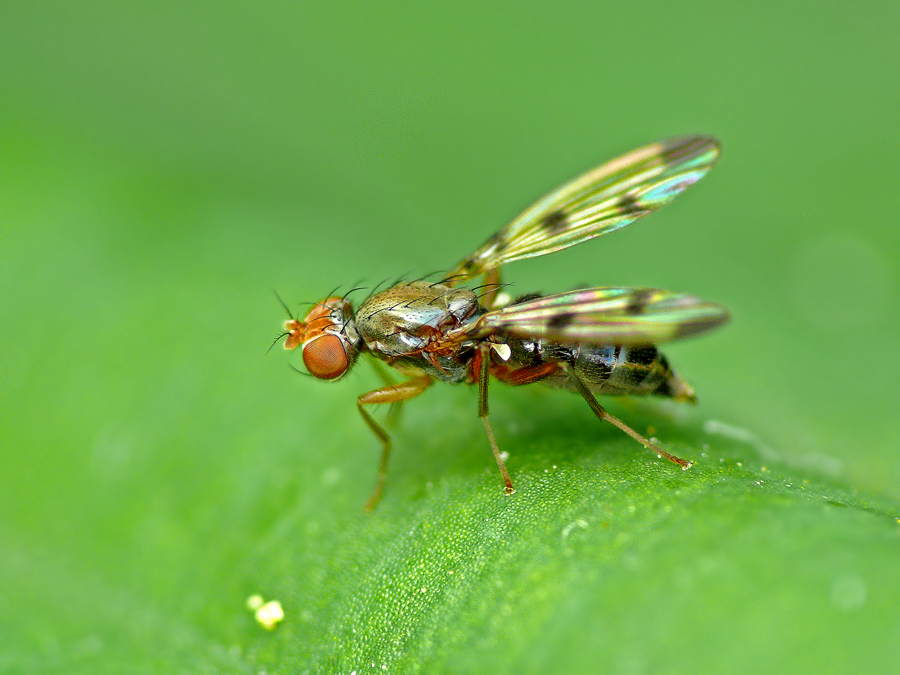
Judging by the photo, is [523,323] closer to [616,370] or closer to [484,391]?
[484,391]

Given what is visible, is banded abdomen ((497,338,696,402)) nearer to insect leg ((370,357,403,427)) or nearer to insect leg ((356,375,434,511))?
insect leg ((356,375,434,511))

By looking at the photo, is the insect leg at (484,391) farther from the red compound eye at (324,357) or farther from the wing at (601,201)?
the red compound eye at (324,357)

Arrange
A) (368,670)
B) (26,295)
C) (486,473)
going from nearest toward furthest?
(368,670), (486,473), (26,295)

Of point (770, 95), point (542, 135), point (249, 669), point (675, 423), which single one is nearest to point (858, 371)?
point (675, 423)

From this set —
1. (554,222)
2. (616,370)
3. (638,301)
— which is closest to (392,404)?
(616,370)

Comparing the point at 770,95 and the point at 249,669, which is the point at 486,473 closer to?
the point at 249,669

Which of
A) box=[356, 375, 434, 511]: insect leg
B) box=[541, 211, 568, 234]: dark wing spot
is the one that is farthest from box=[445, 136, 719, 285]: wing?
box=[356, 375, 434, 511]: insect leg

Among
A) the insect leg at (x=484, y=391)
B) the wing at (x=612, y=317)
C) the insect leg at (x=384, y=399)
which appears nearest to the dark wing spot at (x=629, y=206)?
the wing at (x=612, y=317)
